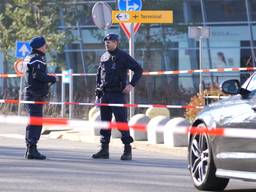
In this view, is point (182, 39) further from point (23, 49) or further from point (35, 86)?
point (35, 86)

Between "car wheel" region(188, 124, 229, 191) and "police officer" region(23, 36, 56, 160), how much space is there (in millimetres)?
3849

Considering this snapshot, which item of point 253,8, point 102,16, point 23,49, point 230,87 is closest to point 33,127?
point 230,87

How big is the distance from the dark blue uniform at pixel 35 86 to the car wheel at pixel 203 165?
3886 mm

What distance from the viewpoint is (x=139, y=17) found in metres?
18.5

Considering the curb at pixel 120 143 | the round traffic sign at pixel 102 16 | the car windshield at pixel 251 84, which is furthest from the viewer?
the round traffic sign at pixel 102 16

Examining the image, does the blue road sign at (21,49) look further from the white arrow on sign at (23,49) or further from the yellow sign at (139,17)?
the yellow sign at (139,17)

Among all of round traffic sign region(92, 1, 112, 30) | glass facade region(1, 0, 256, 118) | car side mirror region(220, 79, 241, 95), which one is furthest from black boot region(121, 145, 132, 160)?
glass facade region(1, 0, 256, 118)

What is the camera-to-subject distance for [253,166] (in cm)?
861

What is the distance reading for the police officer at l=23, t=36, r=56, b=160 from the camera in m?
13.2

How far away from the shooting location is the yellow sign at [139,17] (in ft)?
60.2

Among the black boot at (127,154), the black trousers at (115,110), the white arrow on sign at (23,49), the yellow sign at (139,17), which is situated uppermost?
the white arrow on sign at (23,49)

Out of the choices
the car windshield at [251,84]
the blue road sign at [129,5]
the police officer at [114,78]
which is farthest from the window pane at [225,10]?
the car windshield at [251,84]

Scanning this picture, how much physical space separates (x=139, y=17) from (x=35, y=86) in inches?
216

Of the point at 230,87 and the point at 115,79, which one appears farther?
the point at 115,79
